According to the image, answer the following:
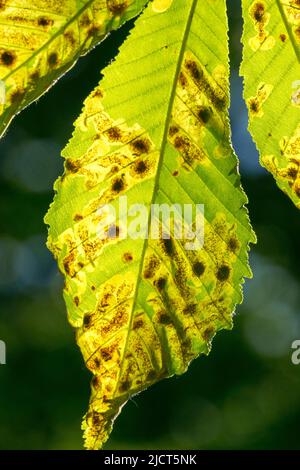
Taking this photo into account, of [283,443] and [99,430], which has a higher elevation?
[283,443]

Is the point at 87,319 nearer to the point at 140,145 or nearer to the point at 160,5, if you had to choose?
the point at 140,145

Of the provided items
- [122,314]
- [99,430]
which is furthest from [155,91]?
[99,430]

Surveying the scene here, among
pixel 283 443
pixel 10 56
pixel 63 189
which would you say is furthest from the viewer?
pixel 283 443

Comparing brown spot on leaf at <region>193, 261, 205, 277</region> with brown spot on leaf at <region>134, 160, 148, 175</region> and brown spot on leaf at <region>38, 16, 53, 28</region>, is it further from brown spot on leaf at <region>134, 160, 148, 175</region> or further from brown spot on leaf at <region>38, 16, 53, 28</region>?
brown spot on leaf at <region>38, 16, 53, 28</region>

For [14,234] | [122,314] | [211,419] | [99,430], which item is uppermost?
[14,234]

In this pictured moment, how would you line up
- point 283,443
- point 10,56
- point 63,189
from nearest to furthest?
point 10,56
point 63,189
point 283,443

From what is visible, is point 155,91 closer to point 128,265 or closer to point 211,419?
point 128,265
